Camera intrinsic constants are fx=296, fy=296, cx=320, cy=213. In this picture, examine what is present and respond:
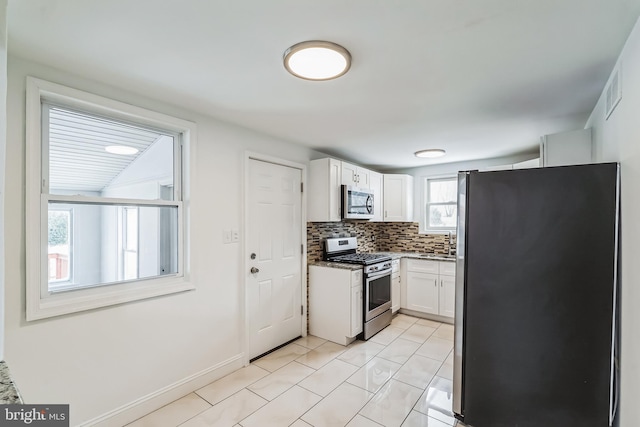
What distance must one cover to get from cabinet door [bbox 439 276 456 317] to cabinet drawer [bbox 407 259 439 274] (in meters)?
0.15

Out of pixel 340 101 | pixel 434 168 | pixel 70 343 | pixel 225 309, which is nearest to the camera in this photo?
pixel 70 343

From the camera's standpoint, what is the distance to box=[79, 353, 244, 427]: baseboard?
193 centimetres

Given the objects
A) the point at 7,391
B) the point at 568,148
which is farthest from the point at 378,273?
the point at 7,391

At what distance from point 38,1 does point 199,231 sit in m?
1.62

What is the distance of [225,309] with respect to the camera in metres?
2.66

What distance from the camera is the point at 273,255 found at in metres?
3.17

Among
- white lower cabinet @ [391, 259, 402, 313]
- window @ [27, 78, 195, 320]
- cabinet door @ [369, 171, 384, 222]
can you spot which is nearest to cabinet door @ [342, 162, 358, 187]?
cabinet door @ [369, 171, 384, 222]

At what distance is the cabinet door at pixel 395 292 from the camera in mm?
4074

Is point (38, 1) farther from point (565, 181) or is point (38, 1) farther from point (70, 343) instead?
point (565, 181)

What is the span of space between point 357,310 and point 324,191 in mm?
1403

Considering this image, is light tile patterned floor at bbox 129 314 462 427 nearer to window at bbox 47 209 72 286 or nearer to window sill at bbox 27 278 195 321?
window sill at bbox 27 278 195 321

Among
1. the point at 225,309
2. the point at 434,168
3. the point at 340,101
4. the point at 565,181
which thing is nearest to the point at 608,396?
the point at 565,181

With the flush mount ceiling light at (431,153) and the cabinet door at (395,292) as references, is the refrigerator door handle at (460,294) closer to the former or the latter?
the flush mount ceiling light at (431,153)

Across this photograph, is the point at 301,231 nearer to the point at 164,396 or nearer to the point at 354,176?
the point at 354,176
